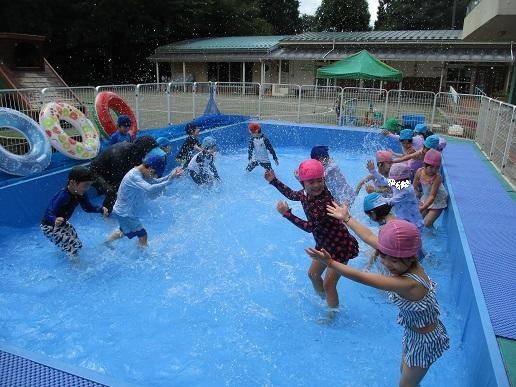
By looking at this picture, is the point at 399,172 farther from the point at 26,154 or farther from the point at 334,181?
the point at 26,154

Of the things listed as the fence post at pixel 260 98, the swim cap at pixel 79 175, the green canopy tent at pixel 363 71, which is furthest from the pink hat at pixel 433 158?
the fence post at pixel 260 98

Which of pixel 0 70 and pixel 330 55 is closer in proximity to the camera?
pixel 0 70

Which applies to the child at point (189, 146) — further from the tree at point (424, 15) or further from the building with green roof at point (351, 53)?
the tree at point (424, 15)

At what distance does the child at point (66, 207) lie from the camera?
15.8 ft

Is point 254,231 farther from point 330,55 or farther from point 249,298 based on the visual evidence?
point 330,55

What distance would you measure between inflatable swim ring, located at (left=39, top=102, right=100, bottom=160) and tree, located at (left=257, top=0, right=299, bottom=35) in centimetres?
4211

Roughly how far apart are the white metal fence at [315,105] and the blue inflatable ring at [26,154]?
7.30 feet

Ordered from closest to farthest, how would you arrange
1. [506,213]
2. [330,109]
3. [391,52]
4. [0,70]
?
[506,213]
[0,70]
[330,109]
[391,52]

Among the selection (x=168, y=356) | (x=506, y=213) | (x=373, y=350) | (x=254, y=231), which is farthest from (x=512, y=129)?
(x=168, y=356)

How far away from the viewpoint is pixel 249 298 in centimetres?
477

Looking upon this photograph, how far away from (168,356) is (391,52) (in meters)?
22.6

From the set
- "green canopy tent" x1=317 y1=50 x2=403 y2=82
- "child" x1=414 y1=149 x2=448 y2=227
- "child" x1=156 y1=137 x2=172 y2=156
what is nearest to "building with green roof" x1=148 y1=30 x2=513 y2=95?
"green canopy tent" x1=317 y1=50 x2=403 y2=82

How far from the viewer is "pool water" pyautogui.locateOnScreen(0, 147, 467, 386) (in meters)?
3.71

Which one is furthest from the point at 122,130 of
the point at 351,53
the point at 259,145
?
the point at 351,53
